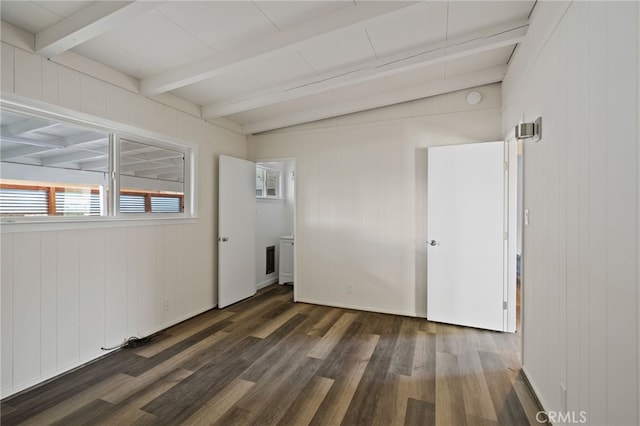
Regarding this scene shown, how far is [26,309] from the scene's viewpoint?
81.8 inches

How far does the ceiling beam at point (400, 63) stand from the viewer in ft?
7.55

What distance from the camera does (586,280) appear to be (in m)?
1.33

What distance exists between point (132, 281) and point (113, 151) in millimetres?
1226

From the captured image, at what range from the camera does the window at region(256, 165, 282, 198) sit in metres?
5.04

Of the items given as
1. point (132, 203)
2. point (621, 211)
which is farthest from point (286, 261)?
point (621, 211)

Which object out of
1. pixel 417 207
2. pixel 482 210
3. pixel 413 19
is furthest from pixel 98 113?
pixel 482 210

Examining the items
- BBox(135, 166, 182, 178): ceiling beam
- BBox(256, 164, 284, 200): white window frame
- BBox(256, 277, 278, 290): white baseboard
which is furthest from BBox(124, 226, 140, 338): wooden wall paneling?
BBox(256, 164, 284, 200): white window frame

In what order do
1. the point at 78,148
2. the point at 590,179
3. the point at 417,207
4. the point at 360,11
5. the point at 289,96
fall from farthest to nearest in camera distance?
the point at 417,207, the point at 289,96, the point at 78,148, the point at 360,11, the point at 590,179

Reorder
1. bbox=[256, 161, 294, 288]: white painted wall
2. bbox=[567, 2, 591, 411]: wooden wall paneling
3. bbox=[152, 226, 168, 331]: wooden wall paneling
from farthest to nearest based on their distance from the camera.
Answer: bbox=[256, 161, 294, 288]: white painted wall → bbox=[152, 226, 168, 331]: wooden wall paneling → bbox=[567, 2, 591, 411]: wooden wall paneling

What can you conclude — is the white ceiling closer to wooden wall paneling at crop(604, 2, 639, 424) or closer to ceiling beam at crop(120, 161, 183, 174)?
ceiling beam at crop(120, 161, 183, 174)

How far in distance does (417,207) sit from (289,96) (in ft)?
6.35

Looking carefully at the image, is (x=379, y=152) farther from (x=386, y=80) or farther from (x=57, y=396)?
(x=57, y=396)

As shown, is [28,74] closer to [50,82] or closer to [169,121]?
[50,82]

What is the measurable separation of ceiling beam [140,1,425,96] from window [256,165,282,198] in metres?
2.36
